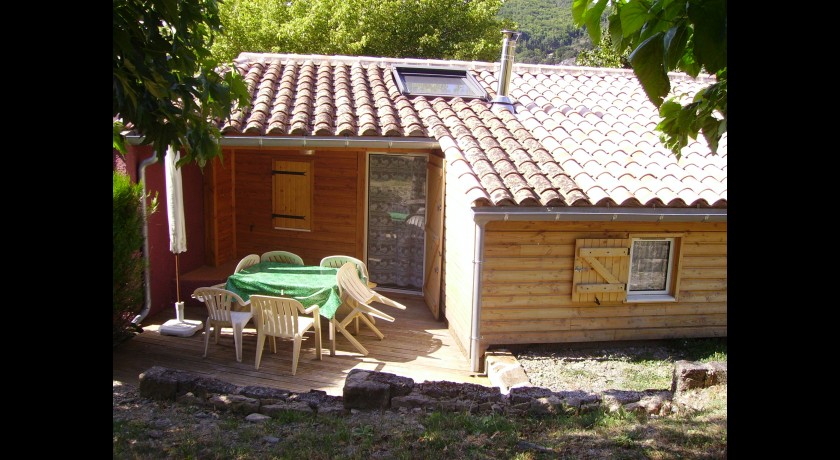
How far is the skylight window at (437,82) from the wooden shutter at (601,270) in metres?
3.74

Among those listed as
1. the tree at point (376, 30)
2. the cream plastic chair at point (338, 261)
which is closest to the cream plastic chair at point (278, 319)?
the cream plastic chair at point (338, 261)

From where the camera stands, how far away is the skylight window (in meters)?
11.3

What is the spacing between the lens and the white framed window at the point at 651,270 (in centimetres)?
904

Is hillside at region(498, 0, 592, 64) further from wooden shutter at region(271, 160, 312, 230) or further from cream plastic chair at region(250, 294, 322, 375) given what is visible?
cream plastic chair at region(250, 294, 322, 375)

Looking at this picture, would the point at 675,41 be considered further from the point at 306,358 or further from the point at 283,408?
the point at 306,358

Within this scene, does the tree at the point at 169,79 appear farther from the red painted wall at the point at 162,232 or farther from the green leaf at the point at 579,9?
the red painted wall at the point at 162,232

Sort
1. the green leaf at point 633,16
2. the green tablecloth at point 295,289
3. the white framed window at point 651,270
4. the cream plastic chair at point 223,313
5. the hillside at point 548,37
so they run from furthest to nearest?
the hillside at point 548,37
the white framed window at point 651,270
the green tablecloth at point 295,289
the cream plastic chair at point 223,313
the green leaf at point 633,16

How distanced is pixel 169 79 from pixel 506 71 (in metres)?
7.80

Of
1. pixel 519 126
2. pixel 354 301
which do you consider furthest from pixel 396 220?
pixel 354 301

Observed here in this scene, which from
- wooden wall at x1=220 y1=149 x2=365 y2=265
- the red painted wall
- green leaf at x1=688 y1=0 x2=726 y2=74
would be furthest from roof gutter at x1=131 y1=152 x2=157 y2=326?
green leaf at x1=688 y1=0 x2=726 y2=74

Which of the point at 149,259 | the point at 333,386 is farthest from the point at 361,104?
the point at 333,386

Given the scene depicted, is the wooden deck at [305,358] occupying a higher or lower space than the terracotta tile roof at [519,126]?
lower
